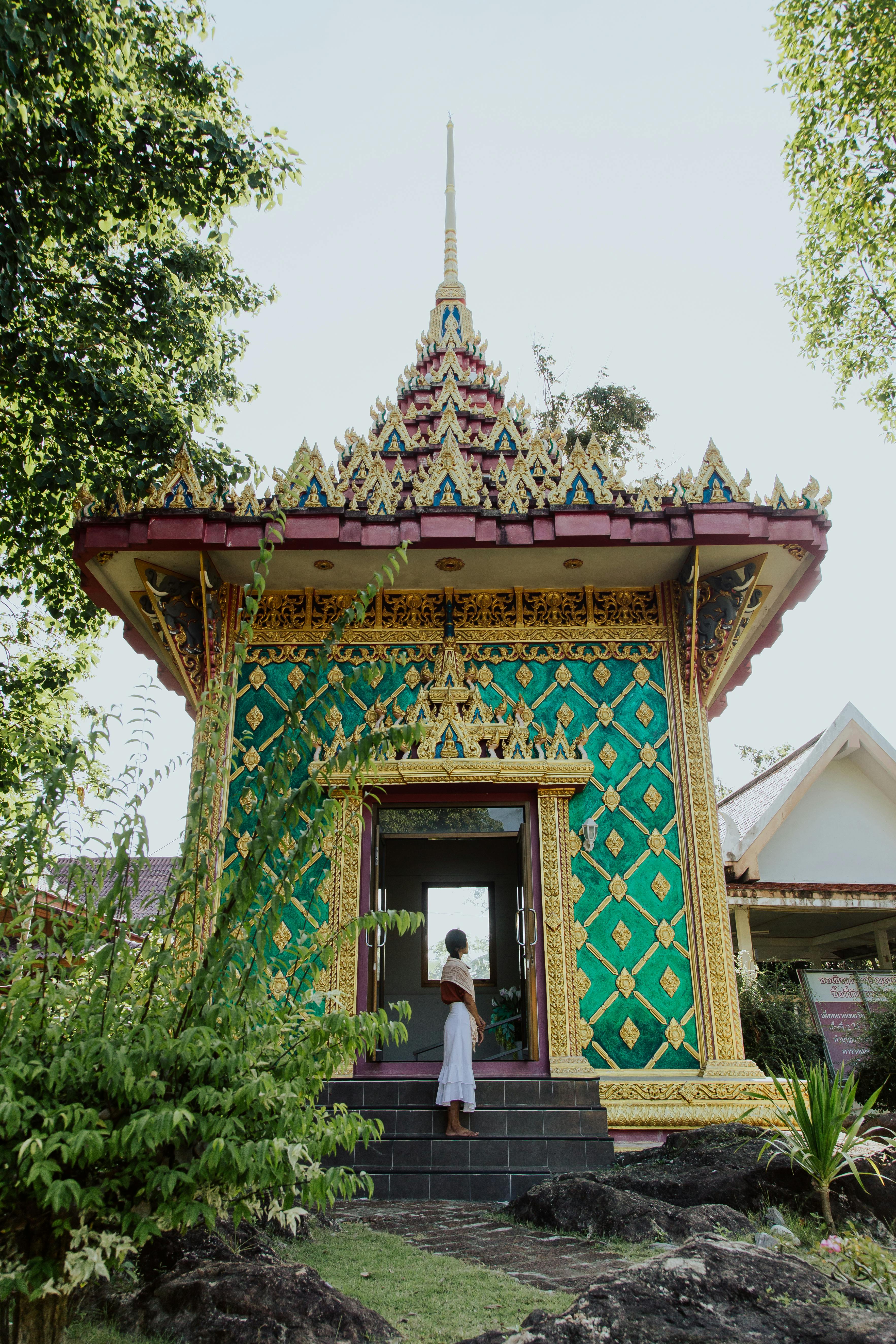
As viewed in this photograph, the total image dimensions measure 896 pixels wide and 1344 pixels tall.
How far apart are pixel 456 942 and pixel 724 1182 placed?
2561 mm

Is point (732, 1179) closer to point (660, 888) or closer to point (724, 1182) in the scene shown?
point (724, 1182)

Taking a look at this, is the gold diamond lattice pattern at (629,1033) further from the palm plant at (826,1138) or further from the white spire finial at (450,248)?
the white spire finial at (450,248)

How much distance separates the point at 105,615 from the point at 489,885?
16.9 ft

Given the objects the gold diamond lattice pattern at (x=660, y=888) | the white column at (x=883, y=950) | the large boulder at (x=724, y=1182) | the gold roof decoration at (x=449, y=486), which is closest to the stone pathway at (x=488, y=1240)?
the large boulder at (x=724, y=1182)

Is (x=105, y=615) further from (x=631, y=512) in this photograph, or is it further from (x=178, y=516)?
(x=631, y=512)

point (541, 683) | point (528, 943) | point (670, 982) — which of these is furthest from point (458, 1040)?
point (541, 683)

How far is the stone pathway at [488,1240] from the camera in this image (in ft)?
12.7

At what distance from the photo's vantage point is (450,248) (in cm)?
1235

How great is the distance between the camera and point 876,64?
31.7 feet

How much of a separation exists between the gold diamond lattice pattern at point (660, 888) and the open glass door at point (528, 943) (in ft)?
2.95

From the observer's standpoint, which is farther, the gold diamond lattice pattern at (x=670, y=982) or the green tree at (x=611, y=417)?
the green tree at (x=611, y=417)

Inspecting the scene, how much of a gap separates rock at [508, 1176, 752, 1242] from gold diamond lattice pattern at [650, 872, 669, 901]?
8.37ft

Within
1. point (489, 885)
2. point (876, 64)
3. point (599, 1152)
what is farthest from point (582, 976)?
point (876, 64)

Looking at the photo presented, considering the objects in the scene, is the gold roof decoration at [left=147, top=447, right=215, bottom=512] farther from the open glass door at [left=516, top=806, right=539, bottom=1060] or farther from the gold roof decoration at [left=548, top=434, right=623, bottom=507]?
the open glass door at [left=516, top=806, right=539, bottom=1060]
